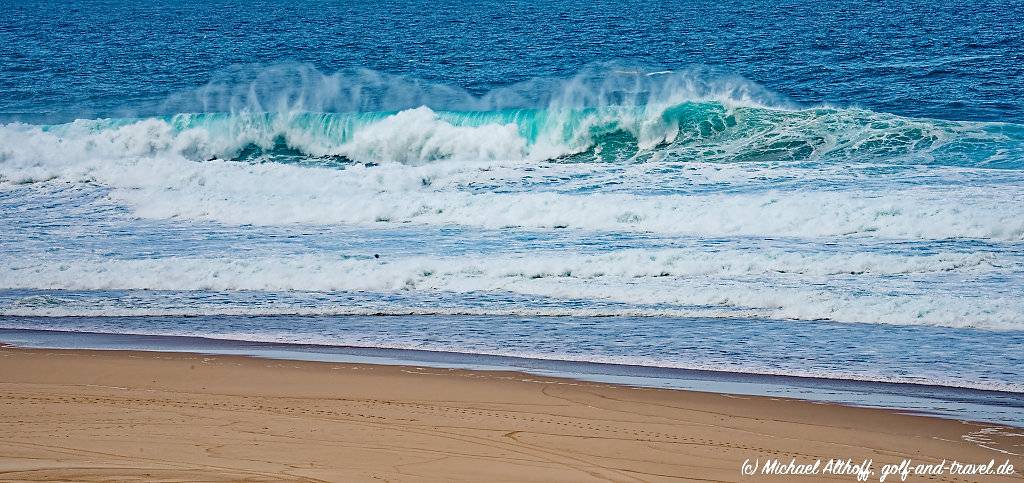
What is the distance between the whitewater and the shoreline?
0.22 metres

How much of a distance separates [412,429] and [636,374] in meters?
1.99

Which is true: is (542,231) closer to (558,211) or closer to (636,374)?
(558,211)

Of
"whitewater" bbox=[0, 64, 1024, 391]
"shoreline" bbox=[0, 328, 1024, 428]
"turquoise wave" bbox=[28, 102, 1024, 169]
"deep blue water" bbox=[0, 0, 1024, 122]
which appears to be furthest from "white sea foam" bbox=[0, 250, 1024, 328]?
"deep blue water" bbox=[0, 0, 1024, 122]

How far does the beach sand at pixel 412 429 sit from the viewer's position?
5.21 metres

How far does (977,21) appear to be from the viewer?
3969 cm

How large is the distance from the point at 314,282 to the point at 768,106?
13.1m

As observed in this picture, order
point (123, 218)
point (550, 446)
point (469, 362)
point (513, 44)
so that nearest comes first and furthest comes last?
point (550, 446) → point (469, 362) → point (123, 218) → point (513, 44)

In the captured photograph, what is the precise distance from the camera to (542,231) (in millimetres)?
12344

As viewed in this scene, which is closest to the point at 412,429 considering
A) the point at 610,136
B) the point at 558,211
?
the point at 558,211

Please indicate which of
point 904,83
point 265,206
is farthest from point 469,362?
point 904,83

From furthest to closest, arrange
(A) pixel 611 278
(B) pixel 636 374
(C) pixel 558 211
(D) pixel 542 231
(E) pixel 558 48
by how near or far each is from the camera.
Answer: (E) pixel 558 48, (C) pixel 558 211, (D) pixel 542 231, (A) pixel 611 278, (B) pixel 636 374

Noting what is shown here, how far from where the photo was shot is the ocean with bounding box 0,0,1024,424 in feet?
28.0

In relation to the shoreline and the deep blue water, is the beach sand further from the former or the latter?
the deep blue water

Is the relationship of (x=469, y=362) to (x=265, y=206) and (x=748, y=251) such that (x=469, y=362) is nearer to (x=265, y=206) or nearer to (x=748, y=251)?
(x=748, y=251)
